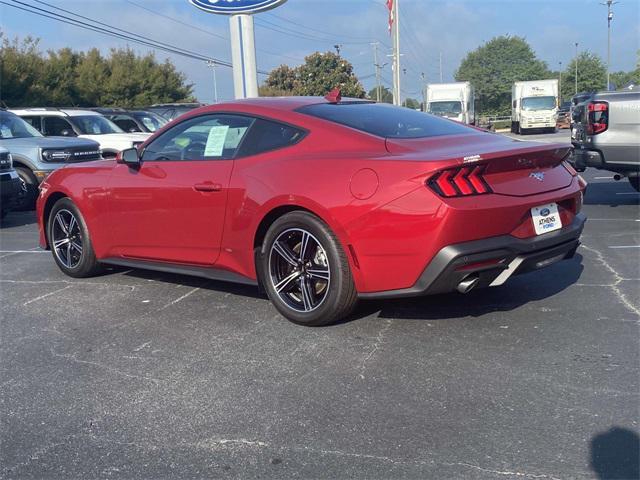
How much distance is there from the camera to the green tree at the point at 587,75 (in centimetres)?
7706

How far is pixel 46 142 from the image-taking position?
1150 cm

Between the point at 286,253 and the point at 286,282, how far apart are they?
0.72ft

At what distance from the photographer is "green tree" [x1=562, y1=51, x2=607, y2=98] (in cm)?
7706

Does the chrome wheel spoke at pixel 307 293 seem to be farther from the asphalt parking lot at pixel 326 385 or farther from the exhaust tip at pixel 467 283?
the exhaust tip at pixel 467 283

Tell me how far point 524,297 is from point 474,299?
372mm

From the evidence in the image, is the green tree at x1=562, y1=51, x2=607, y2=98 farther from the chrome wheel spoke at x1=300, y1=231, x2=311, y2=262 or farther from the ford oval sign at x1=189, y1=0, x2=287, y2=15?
the chrome wheel spoke at x1=300, y1=231, x2=311, y2=262

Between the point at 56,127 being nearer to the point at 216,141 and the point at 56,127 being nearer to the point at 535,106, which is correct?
the point at 216,141

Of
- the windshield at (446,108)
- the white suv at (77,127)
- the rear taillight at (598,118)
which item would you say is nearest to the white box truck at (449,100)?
the windshield at (446,108)

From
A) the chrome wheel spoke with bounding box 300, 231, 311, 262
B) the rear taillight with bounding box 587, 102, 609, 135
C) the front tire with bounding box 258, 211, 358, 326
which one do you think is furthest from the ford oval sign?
the chrome wheel spoke with bounding box 300, 231, 311, 262

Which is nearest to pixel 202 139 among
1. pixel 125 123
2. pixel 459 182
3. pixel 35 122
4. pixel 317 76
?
pixel 459 182

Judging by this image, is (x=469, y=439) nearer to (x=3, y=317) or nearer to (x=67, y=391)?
(x=67, y=391)

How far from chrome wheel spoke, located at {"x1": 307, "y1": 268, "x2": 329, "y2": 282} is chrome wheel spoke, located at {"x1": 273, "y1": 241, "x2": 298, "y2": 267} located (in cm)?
12

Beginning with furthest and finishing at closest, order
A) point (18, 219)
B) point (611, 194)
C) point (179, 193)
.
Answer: point (18, 219)
point (611, 194)
point (179, 193)

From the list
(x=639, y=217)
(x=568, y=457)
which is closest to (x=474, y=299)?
(x=568, y=457)
